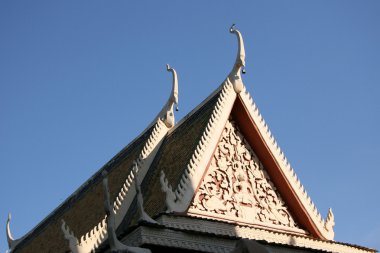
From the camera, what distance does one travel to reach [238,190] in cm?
1077

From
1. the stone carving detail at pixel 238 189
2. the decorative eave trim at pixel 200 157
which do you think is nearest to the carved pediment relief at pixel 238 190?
the stone carving detail at pixel 238 189

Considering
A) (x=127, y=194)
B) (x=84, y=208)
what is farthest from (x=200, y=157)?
(x=84, y=208)

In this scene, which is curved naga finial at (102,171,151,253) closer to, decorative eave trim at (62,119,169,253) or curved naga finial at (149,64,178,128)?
decorative eave trim at (62,119,169,253)

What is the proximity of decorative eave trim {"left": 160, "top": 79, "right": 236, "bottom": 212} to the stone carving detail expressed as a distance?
0.52 ft

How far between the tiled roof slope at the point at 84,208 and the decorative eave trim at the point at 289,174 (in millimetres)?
2369

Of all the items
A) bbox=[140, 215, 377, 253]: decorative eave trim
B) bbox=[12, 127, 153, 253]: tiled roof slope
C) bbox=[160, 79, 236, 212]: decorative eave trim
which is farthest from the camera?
bbox=[12, 127, 153, 253]: tiled roof slope

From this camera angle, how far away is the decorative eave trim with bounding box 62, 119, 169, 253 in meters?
10.0

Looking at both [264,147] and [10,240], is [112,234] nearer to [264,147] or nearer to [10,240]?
[264,147]

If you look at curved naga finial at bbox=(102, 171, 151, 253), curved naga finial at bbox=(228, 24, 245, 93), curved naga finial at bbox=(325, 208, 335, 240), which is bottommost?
curved naga finial at bbox=(102, 171, 151, 253)

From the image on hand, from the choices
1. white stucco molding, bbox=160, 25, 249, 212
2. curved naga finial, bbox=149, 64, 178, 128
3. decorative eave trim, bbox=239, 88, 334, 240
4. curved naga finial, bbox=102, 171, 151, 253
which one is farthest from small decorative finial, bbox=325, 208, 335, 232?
curved naga finial, bbox=102, 171, 151, 253

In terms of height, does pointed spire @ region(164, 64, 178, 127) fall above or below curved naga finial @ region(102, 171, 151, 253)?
above

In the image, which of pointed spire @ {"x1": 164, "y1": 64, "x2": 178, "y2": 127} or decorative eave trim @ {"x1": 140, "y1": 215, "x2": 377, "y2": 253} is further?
pointed spire @ {"x1": 164, "y1": 64, "x2": 178, "y2": 127}

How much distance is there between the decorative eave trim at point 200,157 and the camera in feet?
31.7

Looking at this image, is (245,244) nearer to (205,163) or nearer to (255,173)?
(205,163)
